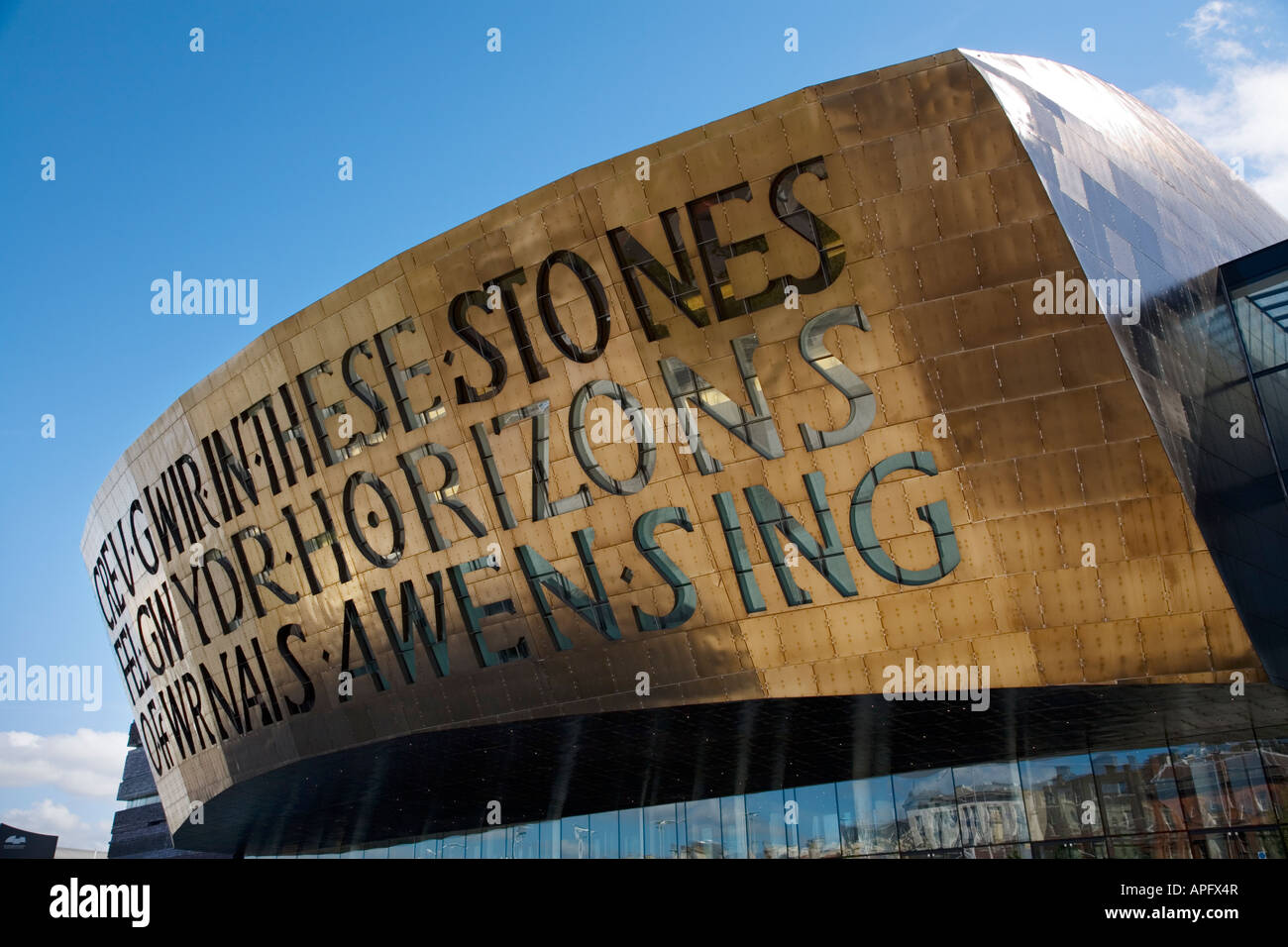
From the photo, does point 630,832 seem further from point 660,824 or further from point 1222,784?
point 1222,784

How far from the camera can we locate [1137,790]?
23828 mm

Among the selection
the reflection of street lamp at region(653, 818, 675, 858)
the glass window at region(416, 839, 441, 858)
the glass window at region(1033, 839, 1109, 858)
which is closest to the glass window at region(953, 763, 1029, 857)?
the glass window at region(1033, 839, 1109, 858)

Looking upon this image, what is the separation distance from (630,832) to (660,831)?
3.47 feet

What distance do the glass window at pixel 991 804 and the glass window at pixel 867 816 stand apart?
185 cm

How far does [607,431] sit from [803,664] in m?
5.10

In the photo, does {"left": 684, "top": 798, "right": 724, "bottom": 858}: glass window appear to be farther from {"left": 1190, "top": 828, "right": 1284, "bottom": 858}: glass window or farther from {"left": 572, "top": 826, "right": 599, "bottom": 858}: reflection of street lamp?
{"left": 1190, "top": 828, "right": 1284, "bottom": 858}: glass window

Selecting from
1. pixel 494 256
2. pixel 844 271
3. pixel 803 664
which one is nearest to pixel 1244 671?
pixel 803 664

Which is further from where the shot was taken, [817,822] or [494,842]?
[494,842]

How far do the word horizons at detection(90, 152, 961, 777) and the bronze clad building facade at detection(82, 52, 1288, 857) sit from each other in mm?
74

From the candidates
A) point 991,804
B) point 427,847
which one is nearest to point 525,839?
point 427,847

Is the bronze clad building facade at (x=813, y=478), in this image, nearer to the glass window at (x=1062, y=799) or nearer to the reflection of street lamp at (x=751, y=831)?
the glass window at (x=1062, y=799)

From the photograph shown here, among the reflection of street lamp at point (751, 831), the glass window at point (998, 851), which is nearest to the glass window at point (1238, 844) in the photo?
the glass window at point (998, 851)

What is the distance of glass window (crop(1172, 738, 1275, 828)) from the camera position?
2202cm
